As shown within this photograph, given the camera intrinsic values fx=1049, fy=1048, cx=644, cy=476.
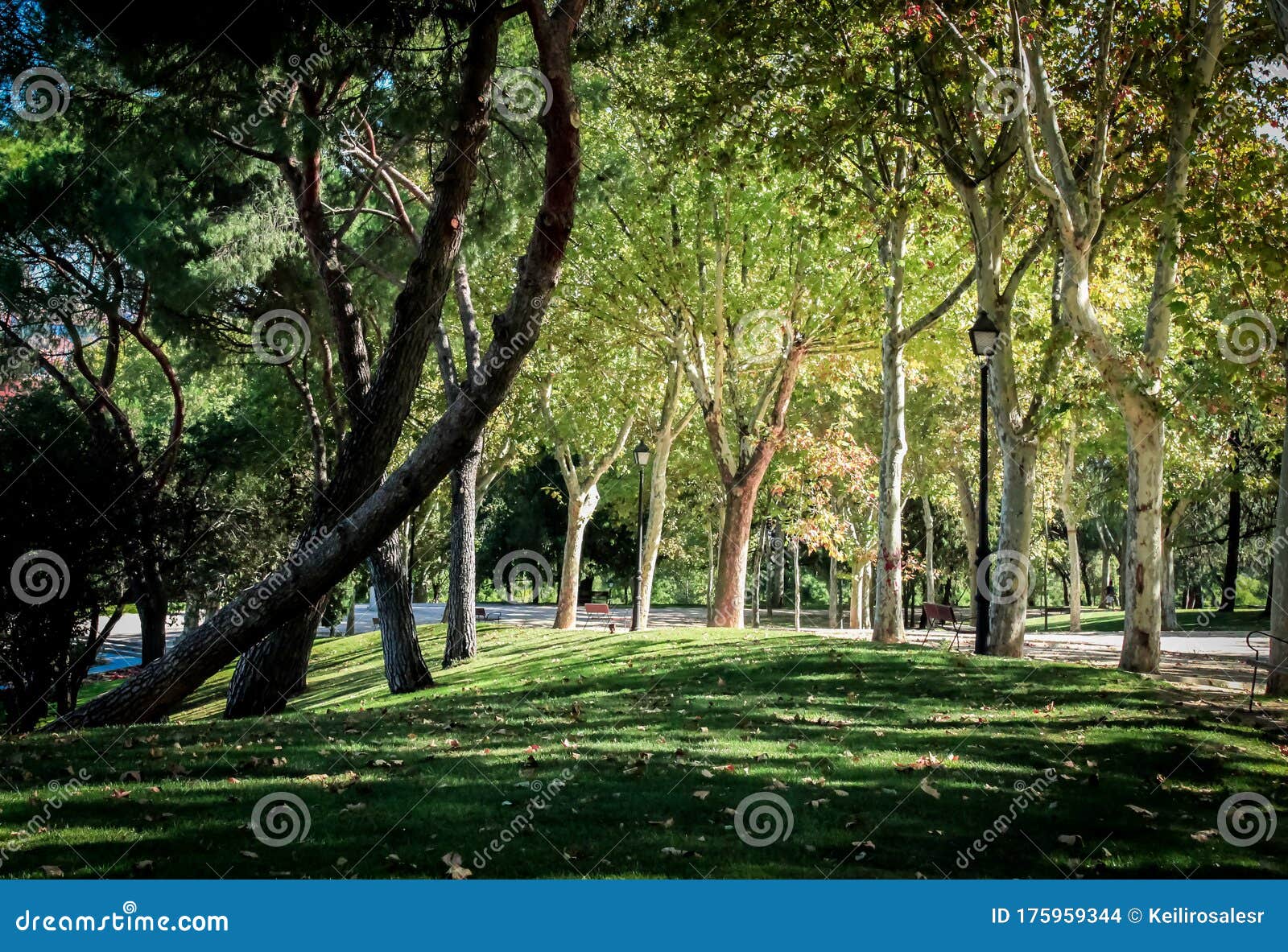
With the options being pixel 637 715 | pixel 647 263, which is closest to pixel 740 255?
pixel 647 263

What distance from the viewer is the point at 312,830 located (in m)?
6.17

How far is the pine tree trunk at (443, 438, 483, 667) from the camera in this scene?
17.2 metres

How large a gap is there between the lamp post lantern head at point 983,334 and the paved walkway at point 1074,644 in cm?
501

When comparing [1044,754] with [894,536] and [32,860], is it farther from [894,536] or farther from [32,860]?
[894,536]
